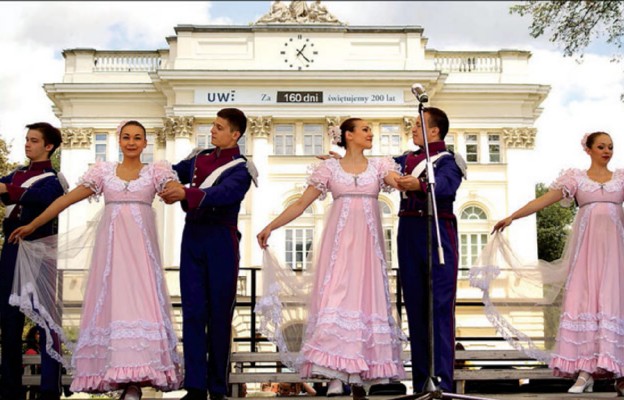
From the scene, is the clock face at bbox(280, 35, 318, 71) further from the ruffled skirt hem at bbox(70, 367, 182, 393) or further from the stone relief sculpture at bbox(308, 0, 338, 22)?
the ruffled skirt hem at bbox(70, 367, 182, 393)

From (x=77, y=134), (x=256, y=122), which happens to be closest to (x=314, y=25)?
(x=256, y=122)

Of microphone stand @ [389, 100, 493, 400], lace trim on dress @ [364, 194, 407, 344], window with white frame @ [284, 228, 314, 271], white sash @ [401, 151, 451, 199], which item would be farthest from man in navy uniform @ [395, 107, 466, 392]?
window with white frame @ [284, 228, 314, 271]

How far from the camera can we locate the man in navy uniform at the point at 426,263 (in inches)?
248

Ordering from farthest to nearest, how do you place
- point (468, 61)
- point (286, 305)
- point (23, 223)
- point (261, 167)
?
1. point (468, 61)
2. point (261, 167)
3. point (23, 223)
4. point (286, 305)

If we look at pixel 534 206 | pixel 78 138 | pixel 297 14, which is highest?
pixel 297 14

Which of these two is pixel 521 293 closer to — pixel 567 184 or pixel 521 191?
pixel 567 184

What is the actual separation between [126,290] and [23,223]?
3.89 ft

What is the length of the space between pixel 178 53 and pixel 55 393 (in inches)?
1114

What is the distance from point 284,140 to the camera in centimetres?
3369

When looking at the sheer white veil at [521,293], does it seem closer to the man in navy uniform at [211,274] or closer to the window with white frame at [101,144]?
the man in navy uniform at [211,274]

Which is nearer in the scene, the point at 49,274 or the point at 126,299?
the point at 126,299

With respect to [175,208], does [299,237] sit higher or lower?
lower

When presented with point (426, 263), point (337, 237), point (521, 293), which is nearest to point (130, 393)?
point (337, 237)

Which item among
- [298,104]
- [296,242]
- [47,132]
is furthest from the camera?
[298,104]
